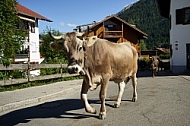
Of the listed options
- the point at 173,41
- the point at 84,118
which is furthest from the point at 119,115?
the point at 173,41

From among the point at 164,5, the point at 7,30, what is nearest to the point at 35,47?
the point at 164,5

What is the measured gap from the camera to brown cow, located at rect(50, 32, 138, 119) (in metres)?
6.75

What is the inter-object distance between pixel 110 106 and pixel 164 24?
407 ft

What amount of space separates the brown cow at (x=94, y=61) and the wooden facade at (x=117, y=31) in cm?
3939

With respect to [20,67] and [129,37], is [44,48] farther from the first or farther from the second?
[20,67]

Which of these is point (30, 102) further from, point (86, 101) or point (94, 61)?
point (94, 61)

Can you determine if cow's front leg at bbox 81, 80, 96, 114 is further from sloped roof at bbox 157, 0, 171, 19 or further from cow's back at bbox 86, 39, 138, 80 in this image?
sloped roof at bbox 157, 0, 171, 19

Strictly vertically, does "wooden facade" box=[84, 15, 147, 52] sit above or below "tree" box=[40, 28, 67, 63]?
above

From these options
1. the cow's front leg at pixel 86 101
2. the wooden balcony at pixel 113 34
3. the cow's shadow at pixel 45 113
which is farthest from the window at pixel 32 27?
the cow's front leg at pixel 86 101

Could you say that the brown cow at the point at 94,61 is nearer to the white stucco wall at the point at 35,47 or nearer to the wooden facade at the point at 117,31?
the white stucco wall at the point at 35,47

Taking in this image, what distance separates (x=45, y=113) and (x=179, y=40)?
19.9 meters

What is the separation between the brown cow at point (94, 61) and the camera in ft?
22.1

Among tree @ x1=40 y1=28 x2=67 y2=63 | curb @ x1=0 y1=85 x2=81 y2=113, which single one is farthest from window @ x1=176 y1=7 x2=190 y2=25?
curb @ x1=0 y1=85 x2=81 y2=113

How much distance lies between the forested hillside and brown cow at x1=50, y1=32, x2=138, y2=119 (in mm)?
86243
